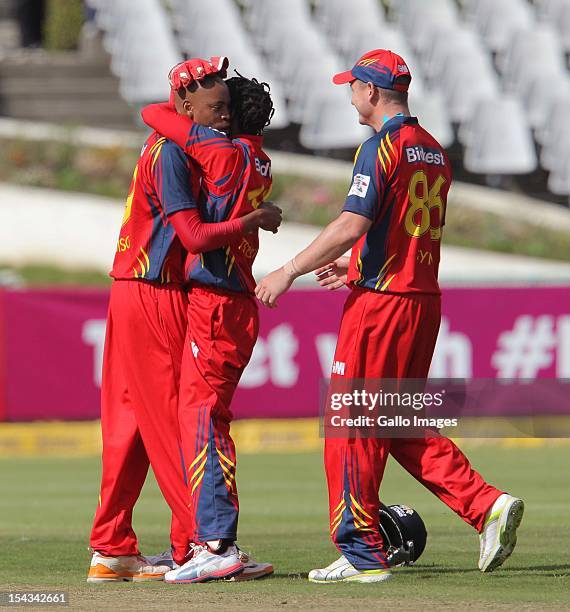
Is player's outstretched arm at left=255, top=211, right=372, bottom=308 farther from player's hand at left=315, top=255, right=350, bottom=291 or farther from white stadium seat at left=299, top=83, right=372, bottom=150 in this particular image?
white stadium seat at left=299, top=83, right=372, bottom=150

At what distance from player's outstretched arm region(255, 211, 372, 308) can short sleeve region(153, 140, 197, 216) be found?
496mm

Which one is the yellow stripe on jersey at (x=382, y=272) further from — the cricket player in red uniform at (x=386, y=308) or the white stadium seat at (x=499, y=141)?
the white stadium seat at (x=499, y=141)

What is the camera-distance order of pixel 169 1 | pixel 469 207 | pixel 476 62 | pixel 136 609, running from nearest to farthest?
pixel 136 609
pixel 469 207
pixel 476 62
pixel 169 1

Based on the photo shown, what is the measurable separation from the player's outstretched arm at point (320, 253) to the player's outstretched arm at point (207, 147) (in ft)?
1.72

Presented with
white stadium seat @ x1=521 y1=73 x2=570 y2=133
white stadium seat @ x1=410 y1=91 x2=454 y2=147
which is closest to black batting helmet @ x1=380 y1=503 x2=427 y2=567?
white stadium seat @ x1=410 y1=91 x2=454 y2=147

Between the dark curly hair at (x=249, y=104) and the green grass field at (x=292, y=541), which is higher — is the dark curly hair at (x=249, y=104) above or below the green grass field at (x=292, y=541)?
above

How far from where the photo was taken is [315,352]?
1572 centimetres

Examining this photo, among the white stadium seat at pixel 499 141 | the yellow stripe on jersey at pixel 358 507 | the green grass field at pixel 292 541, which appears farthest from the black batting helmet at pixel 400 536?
the white stadium seat at pixel 499 141

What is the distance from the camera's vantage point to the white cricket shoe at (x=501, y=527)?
593 cm

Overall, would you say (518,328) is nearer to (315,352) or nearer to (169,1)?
(315,352)

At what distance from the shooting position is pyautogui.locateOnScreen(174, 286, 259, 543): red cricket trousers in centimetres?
595

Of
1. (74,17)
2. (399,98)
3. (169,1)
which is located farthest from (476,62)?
(399,98)

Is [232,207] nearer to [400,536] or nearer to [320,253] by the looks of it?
[320,253]

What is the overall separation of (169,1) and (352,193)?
2241 cm
